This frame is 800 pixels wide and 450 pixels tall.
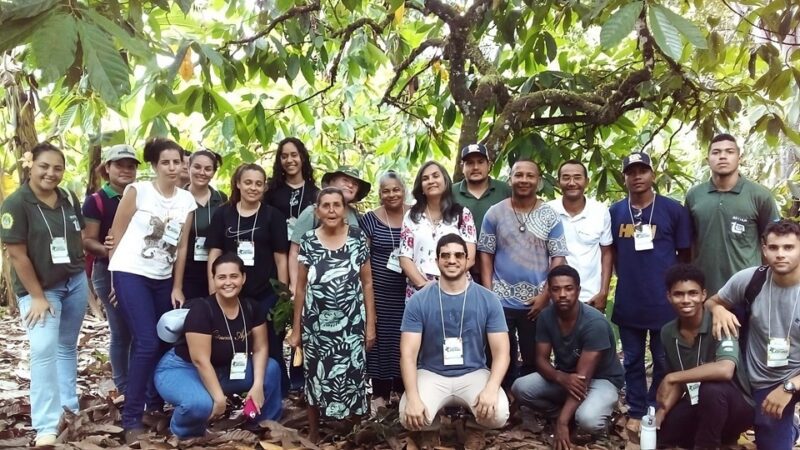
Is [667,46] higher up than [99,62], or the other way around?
[667,46]

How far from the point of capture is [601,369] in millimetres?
3740

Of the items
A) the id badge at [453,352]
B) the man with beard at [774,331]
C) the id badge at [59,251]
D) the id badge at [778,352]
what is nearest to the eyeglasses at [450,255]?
the id badge at [453,352]

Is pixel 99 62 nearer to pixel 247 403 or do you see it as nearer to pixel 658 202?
pixel 247 403

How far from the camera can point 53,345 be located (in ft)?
11.4

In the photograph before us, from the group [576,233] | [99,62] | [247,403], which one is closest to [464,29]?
[576,233]

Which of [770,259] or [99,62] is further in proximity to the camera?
[770,259]

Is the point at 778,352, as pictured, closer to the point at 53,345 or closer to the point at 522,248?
the point at 522,248

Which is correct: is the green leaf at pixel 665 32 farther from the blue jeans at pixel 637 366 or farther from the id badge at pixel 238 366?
the id badge at pixel 238 366

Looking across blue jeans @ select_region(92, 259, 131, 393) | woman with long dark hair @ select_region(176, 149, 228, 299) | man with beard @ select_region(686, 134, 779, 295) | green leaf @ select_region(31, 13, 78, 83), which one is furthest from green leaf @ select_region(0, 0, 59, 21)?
man with beard @ select_region(686, 134, 779, 295)

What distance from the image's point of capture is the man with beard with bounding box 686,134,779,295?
12.3 feet

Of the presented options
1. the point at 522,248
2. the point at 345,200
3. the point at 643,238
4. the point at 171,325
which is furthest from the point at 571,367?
the point at 171,325

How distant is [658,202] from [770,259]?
31.0 inches

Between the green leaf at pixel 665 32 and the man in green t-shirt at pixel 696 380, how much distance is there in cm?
200

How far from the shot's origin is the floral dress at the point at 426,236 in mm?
3744
